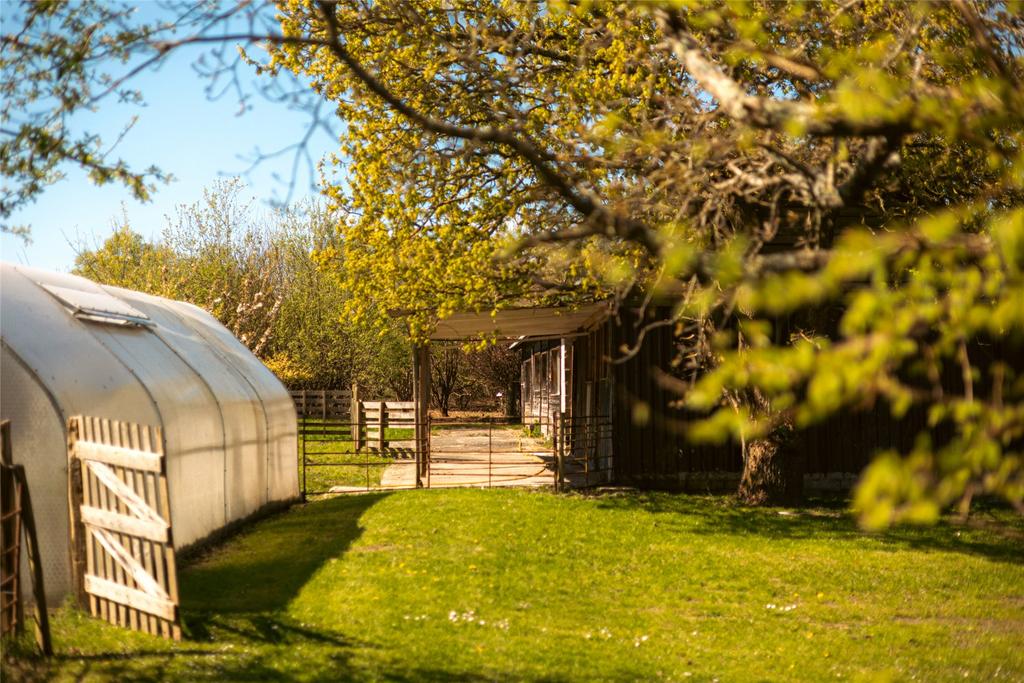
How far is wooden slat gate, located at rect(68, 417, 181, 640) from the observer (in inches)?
343

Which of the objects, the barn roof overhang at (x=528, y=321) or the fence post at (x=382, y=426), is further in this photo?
the fence post at (x=382, y=426)

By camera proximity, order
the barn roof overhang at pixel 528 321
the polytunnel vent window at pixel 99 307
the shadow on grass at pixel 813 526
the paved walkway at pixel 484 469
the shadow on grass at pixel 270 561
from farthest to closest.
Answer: the paved walkway at pixel 484 469
the barn roof overhang at pixel 528 321
the shadow on grass at pixel 813 526
the polytunnel vent window at pixel 99 307
the shadow on grass at pixel 270 561

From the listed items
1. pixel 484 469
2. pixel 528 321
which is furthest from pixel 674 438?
pixel 484 469

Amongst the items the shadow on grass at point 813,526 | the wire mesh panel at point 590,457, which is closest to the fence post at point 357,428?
the wire mesh panel at point 590,457

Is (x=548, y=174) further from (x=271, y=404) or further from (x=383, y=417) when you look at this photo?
(x=383, y=417)

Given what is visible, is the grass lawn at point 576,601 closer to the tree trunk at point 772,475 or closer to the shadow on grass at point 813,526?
the shadow on grass at point 813,526

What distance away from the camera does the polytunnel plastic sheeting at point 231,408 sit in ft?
45.8

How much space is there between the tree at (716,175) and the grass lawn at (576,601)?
2.11 meters

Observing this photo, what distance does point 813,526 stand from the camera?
15.1 m

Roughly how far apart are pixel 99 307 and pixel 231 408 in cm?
273

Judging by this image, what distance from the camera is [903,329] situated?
280 cm

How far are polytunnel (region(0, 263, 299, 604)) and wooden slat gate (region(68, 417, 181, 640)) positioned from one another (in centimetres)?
39

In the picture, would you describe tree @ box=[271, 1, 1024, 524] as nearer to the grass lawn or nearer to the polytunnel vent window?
the grass lawn

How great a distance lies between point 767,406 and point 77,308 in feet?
32.9
